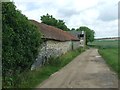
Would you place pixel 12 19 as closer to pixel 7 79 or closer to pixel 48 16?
pixel 7 79

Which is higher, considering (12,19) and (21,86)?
(12,19)

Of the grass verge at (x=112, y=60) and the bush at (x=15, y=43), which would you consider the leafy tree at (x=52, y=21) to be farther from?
the bush at (x=15, y=43)

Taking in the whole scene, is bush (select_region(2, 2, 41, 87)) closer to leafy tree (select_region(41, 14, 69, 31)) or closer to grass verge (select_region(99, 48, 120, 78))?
grass verge (select_region(99, 48, 120, 78))

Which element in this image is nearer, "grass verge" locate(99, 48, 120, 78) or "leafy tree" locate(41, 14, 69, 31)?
"grass verge" locate(99, 48, 120, 78)

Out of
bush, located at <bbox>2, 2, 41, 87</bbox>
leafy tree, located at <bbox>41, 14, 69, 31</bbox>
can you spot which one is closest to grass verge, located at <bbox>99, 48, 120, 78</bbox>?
bush, located at <bbox>2, 2, 41, 87</bbox>

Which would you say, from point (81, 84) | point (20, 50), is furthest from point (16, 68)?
point (81, 84)

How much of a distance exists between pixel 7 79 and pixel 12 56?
1096 mm

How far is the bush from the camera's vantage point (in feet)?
47.0

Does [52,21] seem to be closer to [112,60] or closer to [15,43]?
[112,60]

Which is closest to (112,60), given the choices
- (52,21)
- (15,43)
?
(15,43)

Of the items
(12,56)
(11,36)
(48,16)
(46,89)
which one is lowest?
(46,89)

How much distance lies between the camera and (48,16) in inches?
3241

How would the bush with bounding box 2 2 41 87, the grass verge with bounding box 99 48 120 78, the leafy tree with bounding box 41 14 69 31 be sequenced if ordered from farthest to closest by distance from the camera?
1. the leafy tree with bounding box 41 14 69 31
2. the grass verge with bounding box 99 48 120 78
3. the bush with bounding box 2 2 41 87

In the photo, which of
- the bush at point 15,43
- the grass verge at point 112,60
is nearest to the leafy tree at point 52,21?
the grass verge at point 112,60
